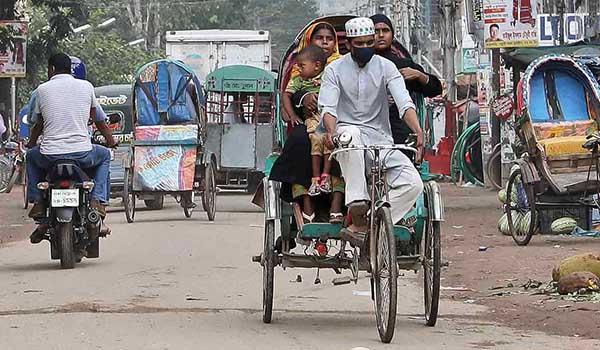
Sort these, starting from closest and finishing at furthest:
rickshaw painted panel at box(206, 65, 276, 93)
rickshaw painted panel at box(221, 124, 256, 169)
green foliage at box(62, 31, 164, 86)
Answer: rickshaw painted panel at box(221, 124, 256, 169)
rickshaw painted panel at box(206, 65, 276, 93)
green foliage at box(62, 31, 164, 86)

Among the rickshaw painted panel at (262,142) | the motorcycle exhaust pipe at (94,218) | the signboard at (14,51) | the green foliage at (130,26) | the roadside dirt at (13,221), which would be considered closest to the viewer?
the motorcycle exhaust pipe at (94,218)

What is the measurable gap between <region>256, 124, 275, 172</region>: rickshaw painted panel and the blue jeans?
1273 cm

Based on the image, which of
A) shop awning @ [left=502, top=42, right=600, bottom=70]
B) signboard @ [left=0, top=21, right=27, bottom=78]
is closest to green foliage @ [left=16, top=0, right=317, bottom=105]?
signboard @ [left=0, top=21, right=27, bottom=78]

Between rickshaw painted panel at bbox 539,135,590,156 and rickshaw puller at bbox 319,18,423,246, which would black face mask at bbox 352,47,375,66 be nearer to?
rickshaw puller at bbox 319,18,423,246

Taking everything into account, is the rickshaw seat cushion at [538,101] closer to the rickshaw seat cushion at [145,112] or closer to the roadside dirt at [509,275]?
the roadside dirt at [509,275]

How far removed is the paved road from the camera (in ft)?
27.3

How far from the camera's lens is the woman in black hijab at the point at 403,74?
9375mm

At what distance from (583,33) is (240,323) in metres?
19.7

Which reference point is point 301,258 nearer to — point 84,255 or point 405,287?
point 405,287

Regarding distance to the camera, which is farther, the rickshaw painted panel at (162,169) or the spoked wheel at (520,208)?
the rickshaw painted panel at (162,169)

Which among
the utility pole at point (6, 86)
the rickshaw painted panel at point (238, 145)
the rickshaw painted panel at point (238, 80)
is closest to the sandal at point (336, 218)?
the rickshaw painted panel at point (238, 145)

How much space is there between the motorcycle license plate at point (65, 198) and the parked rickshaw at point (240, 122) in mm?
12634

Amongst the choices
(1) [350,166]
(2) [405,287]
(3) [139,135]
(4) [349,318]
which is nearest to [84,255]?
(2) [405,287]

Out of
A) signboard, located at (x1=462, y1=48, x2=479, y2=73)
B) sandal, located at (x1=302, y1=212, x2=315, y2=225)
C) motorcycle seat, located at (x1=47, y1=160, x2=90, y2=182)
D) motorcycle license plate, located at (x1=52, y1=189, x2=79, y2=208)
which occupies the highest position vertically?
signboard, located at (x1=462, y1=48, x2=479, y2=73)
